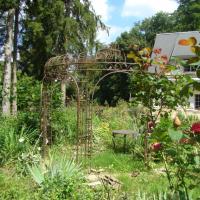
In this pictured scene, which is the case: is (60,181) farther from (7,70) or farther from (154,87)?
(7,70)

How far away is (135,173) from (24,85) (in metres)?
5.50

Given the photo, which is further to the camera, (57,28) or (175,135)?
(57,28)

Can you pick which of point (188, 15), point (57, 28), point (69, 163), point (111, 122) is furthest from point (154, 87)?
point (188, 15)

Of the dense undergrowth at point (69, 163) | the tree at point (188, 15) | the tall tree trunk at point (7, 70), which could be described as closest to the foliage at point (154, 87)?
the dense undergrowth at point (69, 163)

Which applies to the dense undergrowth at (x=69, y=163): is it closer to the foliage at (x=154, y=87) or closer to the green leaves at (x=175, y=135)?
the green leaves at (x=175, y=135)

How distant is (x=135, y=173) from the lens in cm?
858

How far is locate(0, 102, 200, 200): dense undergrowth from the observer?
5.84 m

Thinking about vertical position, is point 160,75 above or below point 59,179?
above

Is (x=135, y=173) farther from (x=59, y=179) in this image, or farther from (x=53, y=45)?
(x=53, y=45)

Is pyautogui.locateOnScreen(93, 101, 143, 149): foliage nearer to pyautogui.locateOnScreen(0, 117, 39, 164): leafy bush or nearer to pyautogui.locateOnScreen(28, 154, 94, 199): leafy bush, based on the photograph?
pyautogui.locateOnScreen(0, 117, 39, 164): leafy bush

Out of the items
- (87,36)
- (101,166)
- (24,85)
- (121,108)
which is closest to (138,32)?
(87,36)

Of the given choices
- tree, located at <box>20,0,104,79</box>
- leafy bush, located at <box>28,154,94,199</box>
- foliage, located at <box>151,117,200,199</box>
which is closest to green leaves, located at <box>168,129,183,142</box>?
foliage, located at <box>151,117,200,199</box>

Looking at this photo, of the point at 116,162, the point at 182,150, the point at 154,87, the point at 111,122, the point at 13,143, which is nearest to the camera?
the point at 182,150

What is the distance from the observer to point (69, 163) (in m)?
6.69
